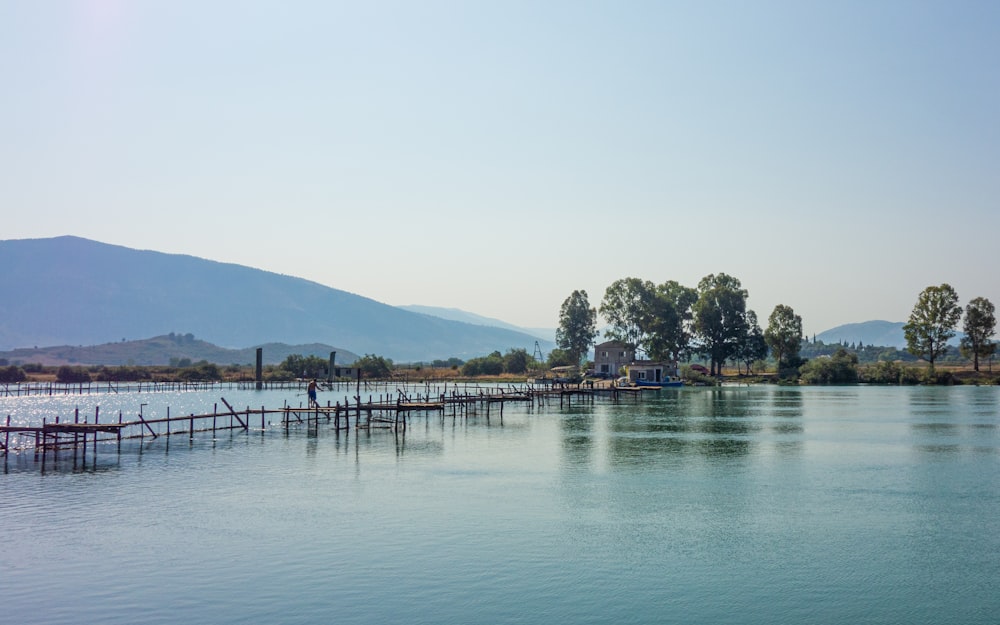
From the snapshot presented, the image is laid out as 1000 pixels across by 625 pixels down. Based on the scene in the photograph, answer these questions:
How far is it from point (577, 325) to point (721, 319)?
34.6 m

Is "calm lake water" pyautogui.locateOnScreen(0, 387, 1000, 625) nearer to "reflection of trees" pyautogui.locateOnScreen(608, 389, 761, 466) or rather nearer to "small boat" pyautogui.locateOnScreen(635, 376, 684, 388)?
"reflection of trees" pyautogui.locateOnScreen(608, 389, 761, 466)

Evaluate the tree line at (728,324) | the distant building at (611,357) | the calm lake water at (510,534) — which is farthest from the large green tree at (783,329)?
the calm lake water at (510,534)

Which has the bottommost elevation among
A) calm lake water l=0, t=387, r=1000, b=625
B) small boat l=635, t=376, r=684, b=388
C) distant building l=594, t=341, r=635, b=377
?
calm lake water l=0, t=387, r=1000, b=625

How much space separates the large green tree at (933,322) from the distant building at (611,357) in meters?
50.4

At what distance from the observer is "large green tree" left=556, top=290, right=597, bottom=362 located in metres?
165

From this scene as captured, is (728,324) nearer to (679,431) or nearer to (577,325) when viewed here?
(577,325)

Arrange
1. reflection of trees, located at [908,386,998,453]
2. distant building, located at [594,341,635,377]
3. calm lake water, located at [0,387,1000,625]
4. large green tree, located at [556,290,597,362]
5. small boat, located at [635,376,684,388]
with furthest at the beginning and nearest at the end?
large green tree, located at [556,290,597,362]
distant building, located at [594,341,635,377]
small boat, located at [635,376,684,388]
reflection of trees, located at [908,386,998,453]
calm lake water, located at [0,387,1000,625]

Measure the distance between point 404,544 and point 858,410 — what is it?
68747 mm

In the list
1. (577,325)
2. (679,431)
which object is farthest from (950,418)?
(577,325)

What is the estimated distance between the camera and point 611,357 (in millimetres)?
138250

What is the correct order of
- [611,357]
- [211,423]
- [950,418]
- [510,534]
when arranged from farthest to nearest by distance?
[611,357] → [950,418] → [211,423] → [510,534]

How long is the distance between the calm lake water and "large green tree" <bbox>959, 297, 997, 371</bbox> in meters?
95.5

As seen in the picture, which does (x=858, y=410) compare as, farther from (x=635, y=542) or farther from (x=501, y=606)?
(x=501, y=606)

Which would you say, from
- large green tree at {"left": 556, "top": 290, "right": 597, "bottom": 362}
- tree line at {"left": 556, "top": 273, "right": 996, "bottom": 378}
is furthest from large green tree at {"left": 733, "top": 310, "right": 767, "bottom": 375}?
large green tree at {"left": 556, "top": 290, "right": 597, "bottom": 362}
